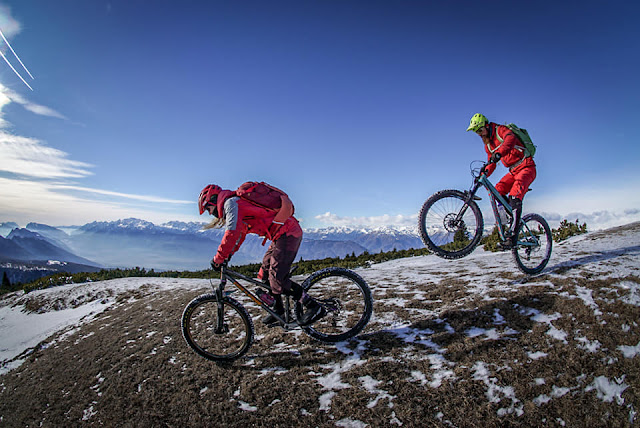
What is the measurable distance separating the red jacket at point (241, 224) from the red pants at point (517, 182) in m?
5.46

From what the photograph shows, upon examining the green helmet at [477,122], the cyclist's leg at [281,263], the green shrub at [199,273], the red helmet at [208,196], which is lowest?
the green shrub at [199,273]

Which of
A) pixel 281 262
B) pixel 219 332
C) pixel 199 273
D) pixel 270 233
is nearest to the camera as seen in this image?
pixel 281 262

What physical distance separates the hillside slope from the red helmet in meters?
2.83

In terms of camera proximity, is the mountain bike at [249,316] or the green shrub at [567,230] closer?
the mountain bike at [249,316]

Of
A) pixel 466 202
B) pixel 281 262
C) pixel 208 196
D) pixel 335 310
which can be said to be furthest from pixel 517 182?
pixel 208 196

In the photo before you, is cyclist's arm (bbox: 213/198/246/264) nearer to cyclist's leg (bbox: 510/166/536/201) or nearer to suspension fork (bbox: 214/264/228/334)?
suspension fork (bbox: 214/264/228/334)

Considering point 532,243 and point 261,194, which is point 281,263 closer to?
point 261,194

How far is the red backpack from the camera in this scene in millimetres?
5258

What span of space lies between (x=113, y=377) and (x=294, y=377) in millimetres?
3838

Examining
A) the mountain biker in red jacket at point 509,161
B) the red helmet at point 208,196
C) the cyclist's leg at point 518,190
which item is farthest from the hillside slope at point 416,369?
the red helmet at point 208,196

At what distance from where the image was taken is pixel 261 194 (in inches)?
211

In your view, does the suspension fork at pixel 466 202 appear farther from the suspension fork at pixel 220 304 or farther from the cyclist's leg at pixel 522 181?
the suspension fork at pixel 220 304

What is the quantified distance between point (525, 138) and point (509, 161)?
0.61 metres

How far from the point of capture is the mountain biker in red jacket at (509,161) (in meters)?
7.03
